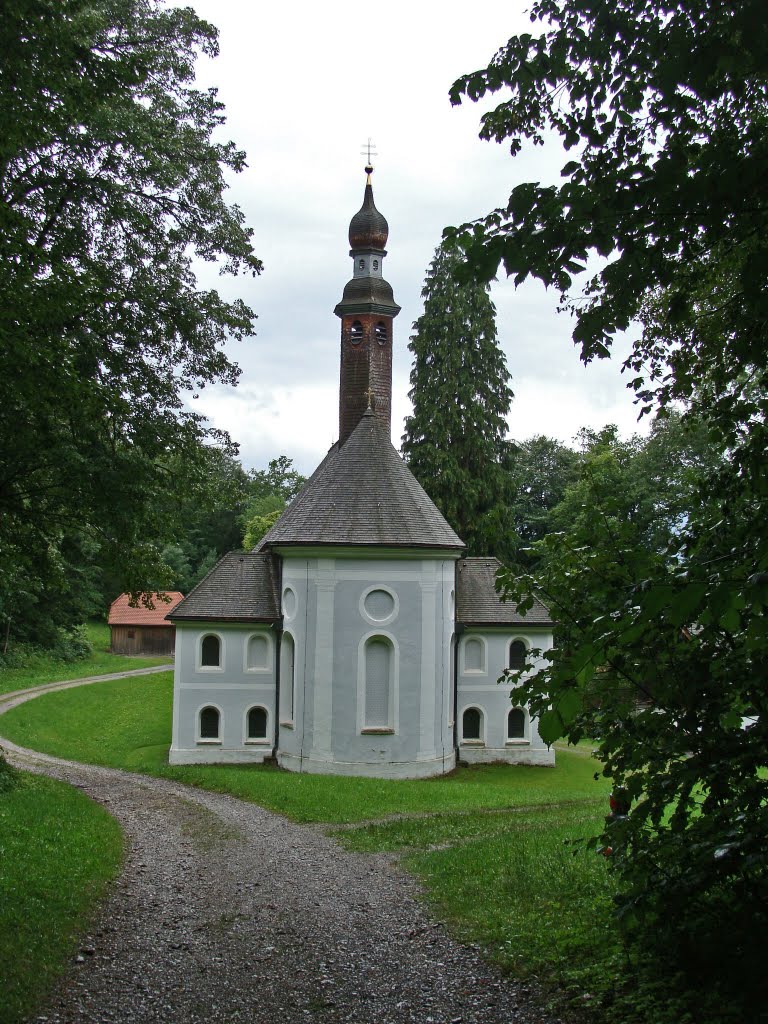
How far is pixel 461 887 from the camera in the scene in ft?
28.5

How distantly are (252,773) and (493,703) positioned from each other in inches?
298

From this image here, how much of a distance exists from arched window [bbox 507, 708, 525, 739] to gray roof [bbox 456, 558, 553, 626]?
2658mm

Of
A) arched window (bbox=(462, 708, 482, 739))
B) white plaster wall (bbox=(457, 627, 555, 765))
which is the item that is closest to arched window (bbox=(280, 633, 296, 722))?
white plaster wall (bbox=(457, 627, 555, 765))

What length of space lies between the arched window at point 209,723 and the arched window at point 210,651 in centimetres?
125

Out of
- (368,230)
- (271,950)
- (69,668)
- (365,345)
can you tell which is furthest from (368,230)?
(69,668)

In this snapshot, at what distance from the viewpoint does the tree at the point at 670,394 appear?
3715 millimetres

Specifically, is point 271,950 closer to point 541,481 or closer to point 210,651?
point 210,651

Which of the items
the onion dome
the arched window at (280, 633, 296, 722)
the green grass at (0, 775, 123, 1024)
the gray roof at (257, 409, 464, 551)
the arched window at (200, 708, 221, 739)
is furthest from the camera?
the onion dome

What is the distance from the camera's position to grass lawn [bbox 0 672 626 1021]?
6.38m

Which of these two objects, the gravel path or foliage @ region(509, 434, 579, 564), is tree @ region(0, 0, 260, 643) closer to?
the gravel path

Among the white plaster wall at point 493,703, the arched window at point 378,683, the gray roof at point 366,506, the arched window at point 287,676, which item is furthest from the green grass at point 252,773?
the gray roof at point 366,506

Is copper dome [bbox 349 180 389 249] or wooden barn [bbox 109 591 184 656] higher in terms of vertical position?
copper dome [bbox 349 180 389 249]

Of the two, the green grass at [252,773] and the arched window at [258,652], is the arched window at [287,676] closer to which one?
the arched window at [258,652]

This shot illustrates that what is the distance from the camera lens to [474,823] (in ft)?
44.4
